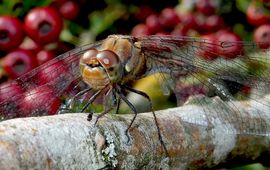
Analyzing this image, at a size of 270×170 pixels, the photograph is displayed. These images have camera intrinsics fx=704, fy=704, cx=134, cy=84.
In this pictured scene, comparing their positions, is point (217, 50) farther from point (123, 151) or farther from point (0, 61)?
point (0, 61)

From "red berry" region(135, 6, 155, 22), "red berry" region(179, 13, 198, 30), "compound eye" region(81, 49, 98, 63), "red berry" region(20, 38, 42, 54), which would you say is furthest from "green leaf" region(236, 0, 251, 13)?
"compound eye" region(81, 49, 98, 63)

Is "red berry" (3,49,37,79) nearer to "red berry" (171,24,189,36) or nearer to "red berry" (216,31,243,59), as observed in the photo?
"red berry" (171,24,189,36)

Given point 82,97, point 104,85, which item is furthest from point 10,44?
point 104,85

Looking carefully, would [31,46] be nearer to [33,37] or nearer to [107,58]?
[33,37]

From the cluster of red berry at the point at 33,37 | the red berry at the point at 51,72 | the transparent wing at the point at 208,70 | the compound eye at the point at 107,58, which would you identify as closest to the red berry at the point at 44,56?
the cluster of red berry at the point at 33,37

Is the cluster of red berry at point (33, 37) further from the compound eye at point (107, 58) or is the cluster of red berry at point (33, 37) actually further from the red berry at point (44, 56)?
the compound eye at point (107, 58)

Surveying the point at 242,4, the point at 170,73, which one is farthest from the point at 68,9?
the point at 170,73
